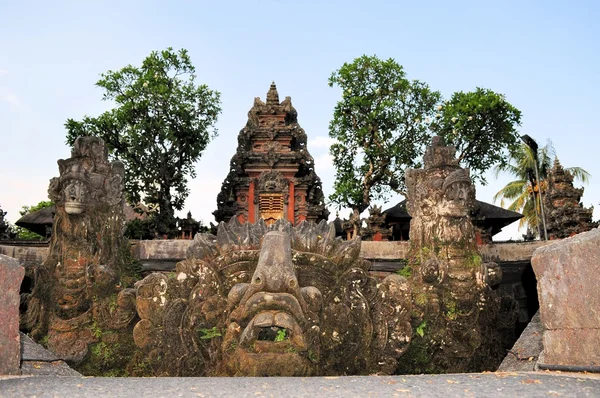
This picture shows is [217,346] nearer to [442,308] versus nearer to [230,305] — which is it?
[230,305]

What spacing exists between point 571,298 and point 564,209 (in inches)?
671

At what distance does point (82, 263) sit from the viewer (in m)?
6.26

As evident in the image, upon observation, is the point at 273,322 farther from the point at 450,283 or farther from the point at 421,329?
the point at 450,283

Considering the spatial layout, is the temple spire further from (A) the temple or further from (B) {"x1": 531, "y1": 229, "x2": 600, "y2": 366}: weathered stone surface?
(B) {"x1": 531, "y1": 229, "x2": 600, "y2": 366}: weathered stone surface

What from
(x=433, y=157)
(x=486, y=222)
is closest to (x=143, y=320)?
(x=433, y=157)

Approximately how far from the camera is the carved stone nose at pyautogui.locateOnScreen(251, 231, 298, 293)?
466 cm

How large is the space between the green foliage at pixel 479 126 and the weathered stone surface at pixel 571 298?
2174 centimetres

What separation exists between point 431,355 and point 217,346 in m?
2.42

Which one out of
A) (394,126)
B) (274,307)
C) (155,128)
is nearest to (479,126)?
(394,126)

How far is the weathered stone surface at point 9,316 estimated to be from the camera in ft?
13.3

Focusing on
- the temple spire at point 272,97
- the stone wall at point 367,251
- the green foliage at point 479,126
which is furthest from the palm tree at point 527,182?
the stone wall at point 367,251

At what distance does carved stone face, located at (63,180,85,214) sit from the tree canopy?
19425mm

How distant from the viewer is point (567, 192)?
2056 centimetres

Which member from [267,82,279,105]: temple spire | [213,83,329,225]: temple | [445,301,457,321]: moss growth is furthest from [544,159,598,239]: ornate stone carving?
[445,301,457,321]: moss growth
